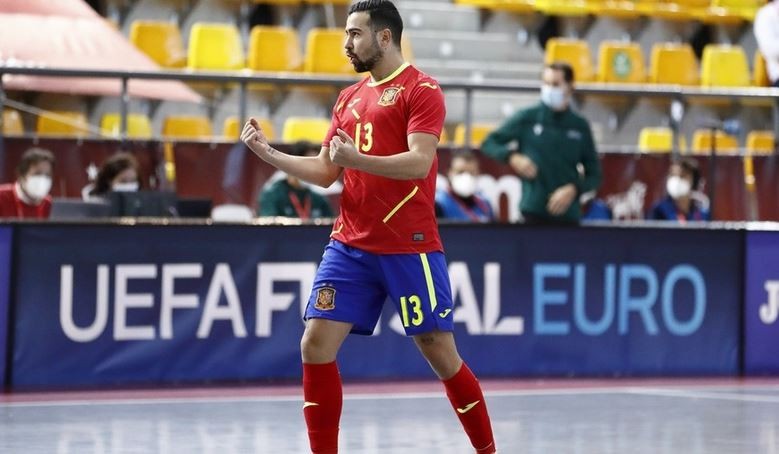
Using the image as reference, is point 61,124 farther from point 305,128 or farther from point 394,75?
point 394,75

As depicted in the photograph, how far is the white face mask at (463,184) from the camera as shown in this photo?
1309cm

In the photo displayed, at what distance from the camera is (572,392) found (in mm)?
11062

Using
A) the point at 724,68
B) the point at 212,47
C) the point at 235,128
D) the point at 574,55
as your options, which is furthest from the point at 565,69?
the point at 724,68

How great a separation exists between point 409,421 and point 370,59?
3321 mm

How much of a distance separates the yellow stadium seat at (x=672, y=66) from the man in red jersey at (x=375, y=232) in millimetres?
13697

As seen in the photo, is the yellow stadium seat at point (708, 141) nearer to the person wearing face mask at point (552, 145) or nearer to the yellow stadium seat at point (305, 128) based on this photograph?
the yellow stadium seat at point (305, 128)

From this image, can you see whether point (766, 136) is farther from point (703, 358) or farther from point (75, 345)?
point (75, 345)

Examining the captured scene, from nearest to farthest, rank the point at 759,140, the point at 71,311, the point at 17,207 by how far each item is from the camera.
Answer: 1. the point at 71,311
2. the point at 17,207
3. the point at 759,140

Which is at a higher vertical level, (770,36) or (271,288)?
(770,36)

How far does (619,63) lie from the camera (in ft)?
64.8

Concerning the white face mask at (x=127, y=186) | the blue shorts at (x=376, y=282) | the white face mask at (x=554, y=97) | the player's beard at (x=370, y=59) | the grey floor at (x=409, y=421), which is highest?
the white face mask at (x=554, y=97)

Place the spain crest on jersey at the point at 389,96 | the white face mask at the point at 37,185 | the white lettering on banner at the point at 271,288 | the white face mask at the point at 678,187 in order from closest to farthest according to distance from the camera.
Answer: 1. the spain crest on jersey at the point at 389,96
2. the white lettering on banner at the point at 271,288
3. the white face mask at the point at 37,185
4. the white face mask at the point at 678,187

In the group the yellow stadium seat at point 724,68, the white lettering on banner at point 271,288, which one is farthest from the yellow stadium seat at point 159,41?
the white lettering on banner at point 271,288

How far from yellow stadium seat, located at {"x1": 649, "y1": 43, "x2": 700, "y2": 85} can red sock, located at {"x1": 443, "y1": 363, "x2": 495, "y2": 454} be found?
44.5 feet
